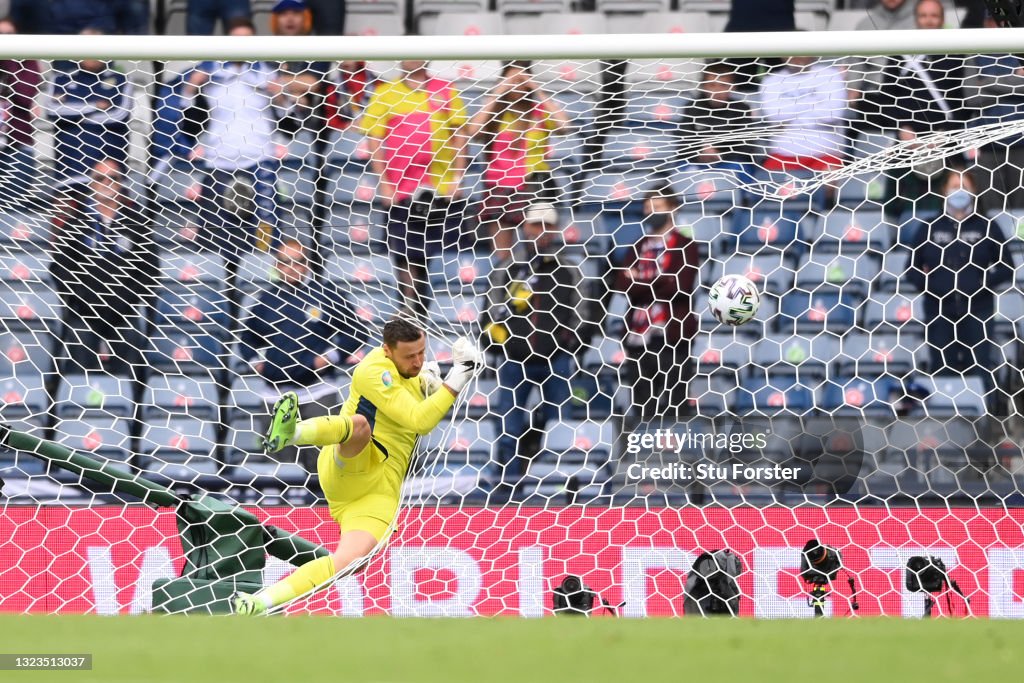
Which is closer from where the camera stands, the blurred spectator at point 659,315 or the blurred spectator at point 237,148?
the blurred spectator at point 237,148

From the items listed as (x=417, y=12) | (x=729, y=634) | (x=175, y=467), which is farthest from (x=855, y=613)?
(x=417, y=12)

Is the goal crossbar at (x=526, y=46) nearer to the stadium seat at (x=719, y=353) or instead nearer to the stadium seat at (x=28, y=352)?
the stadium seat at (x=28, y=352)

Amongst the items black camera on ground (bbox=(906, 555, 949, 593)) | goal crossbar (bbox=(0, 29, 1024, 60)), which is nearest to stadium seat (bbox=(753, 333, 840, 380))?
black camera on ground (bbox=(906, 555, 949, 593))

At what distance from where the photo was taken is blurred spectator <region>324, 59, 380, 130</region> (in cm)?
468

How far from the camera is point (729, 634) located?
295cm

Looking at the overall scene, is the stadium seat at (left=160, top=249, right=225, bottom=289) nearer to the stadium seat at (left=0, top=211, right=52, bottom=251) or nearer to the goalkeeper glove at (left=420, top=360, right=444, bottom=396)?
the stadium seat at (left=0, top=211, right=52, bottom=251)

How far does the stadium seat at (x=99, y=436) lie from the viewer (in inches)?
176

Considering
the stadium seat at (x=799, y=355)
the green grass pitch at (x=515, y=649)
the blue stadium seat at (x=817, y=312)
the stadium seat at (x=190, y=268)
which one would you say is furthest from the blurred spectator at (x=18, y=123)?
the blue stadium seat at (x=817, y=312)

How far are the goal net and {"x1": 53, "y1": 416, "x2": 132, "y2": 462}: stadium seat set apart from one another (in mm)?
13

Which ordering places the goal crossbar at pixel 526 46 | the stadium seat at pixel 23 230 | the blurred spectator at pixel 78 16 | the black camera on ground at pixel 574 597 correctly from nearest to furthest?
the goal crossbar at pixel 526 46 < the stadium seat at pixel 23 230 < the black camera on ground at pixel 574 597 < the blurred spectator at pixel 78 16

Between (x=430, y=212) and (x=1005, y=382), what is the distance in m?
2.14

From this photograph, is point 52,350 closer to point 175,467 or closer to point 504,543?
point 175,467

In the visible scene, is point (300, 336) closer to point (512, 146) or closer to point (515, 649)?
point (512, 146)

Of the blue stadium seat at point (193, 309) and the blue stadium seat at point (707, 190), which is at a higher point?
the blue stadium seat at point (707, 190)
